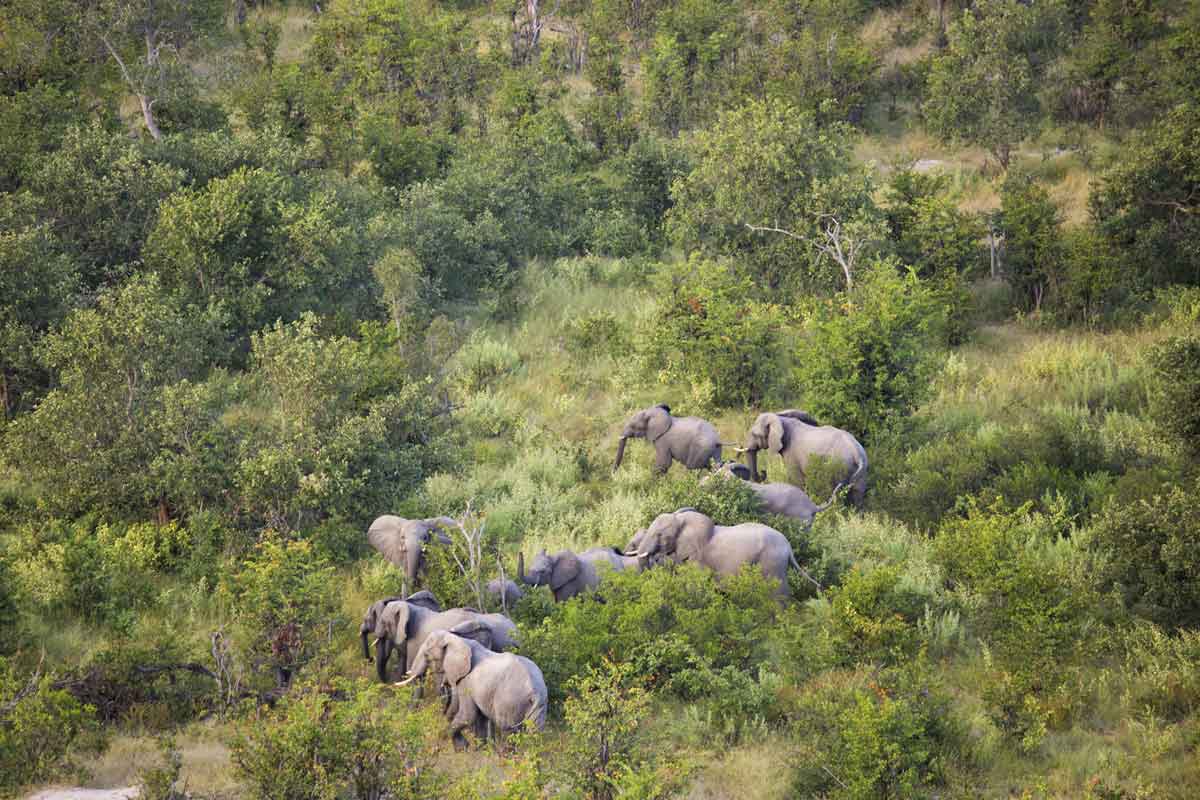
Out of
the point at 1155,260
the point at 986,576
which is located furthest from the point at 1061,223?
the point at 986,576

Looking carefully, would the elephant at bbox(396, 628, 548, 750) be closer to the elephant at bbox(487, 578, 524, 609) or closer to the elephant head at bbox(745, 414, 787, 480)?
the elephant at bbox(487, 578, 524, 609)

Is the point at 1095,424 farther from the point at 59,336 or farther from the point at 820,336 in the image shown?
the point at 59,336

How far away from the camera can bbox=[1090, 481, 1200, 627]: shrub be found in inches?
508

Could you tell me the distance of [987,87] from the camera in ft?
104

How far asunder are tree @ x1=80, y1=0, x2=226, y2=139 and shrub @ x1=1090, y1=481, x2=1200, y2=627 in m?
20.5

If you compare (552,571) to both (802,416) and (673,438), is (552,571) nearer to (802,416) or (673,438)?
(673,438)

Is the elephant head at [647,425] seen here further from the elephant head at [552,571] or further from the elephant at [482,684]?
the elephant at [482,684]

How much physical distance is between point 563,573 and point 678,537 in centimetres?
159

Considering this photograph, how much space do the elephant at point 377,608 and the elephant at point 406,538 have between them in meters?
1.02

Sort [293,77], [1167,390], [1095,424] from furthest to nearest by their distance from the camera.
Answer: [293,77], [1095,424], [1167,390]

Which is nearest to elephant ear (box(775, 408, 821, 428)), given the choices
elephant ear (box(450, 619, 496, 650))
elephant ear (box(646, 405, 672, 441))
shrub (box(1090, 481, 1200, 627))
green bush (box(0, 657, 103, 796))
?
elephant ear (box(646, 405, 672, 441))

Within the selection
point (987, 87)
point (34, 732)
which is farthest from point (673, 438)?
point (987, 87)

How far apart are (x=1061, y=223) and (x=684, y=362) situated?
33.4 ft

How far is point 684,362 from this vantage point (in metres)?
21.7
